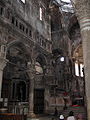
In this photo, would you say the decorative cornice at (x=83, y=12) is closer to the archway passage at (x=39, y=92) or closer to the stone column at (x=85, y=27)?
the stone column at (x=85, y=27)

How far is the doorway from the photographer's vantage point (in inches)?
698

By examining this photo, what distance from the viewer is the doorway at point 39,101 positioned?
17.7 metres

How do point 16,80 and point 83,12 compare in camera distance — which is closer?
point 83,12

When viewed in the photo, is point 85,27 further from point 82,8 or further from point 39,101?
point 39,101

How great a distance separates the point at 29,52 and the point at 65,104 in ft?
26.8

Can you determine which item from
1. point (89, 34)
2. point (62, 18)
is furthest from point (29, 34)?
point (62, 18)

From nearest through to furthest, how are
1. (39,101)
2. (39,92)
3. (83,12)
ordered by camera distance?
→ (83,12)
(39,101)
(39,92)

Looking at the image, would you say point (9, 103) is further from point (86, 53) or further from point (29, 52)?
point (86, 53)

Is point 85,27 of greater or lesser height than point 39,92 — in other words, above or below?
above

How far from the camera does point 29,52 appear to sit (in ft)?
51.9

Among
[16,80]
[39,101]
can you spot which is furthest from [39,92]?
[16,80]

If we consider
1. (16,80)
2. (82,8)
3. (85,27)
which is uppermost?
(82,8)

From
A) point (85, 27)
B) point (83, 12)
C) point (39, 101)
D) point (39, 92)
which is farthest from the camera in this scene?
point (39, 92)

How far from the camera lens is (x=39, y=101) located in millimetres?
18062
